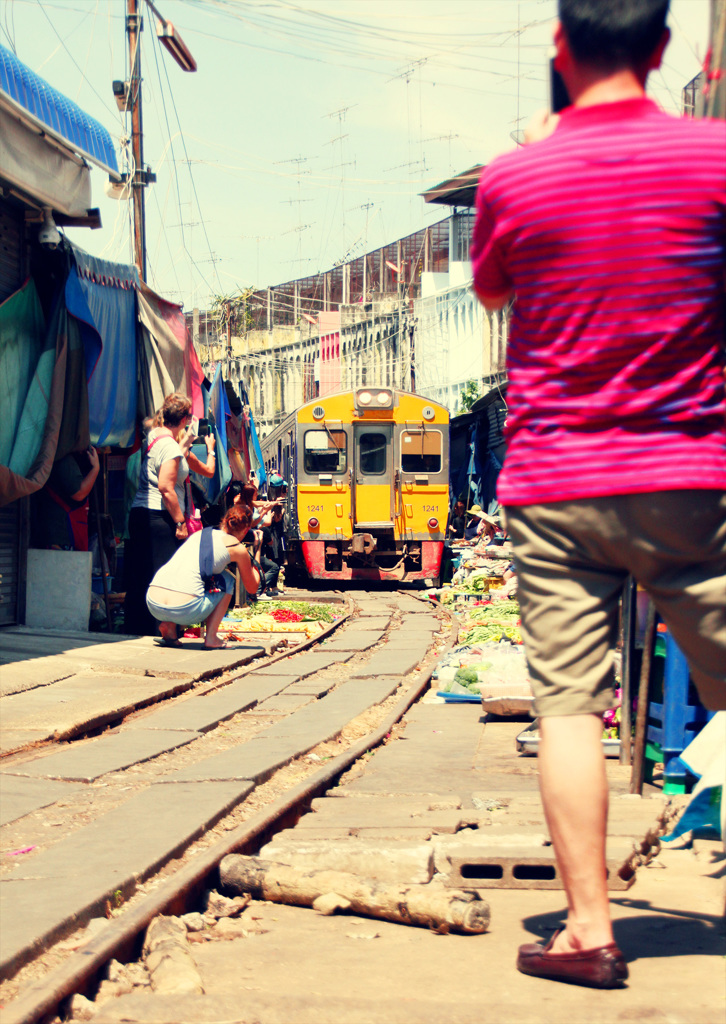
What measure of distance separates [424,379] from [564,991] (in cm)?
4775

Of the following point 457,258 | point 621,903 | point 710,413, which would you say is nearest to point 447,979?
point 621,903

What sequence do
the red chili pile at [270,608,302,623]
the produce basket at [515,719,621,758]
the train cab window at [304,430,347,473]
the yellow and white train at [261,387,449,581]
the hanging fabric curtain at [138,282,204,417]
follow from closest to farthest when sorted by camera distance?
1. the produce basket at [515,719,621,758]
2. the hanging fabric curtain at [138,282,204,417]
3. the red chili pile at [270,608,302,623]
4. the yellow and white train at [261,387,449,581]
5. the train cab window at [304,430,347,473]

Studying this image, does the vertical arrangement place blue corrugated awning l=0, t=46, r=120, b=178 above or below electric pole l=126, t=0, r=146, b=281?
below

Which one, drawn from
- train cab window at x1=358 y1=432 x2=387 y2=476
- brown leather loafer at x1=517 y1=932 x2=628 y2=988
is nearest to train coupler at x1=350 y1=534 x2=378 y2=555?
train cab window at x1=358 y1=432 x2=387 y2=476

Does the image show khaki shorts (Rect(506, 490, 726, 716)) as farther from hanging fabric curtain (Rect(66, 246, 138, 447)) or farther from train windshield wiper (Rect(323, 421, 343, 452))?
train windshield wiper (Rect(323, 421, 343, 452))

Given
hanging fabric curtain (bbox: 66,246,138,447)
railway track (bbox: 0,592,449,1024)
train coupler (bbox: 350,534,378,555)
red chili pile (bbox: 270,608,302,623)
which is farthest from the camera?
train coupler (bbox: 350,534,378,555)

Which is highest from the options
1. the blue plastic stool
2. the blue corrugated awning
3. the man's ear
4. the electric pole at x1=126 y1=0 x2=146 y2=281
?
the electric pole at x1=126 y1=0 x2=146 y2=281

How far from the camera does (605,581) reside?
2.45m

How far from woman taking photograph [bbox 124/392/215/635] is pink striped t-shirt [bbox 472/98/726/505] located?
7557mm

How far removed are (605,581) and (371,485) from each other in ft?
61.2

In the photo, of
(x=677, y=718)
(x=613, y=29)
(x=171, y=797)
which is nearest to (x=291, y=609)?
(x=171, y=797)

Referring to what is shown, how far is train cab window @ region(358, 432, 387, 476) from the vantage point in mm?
21125

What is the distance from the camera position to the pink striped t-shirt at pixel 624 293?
7.60ft

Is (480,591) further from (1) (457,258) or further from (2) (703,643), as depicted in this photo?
(1) (457,258)
